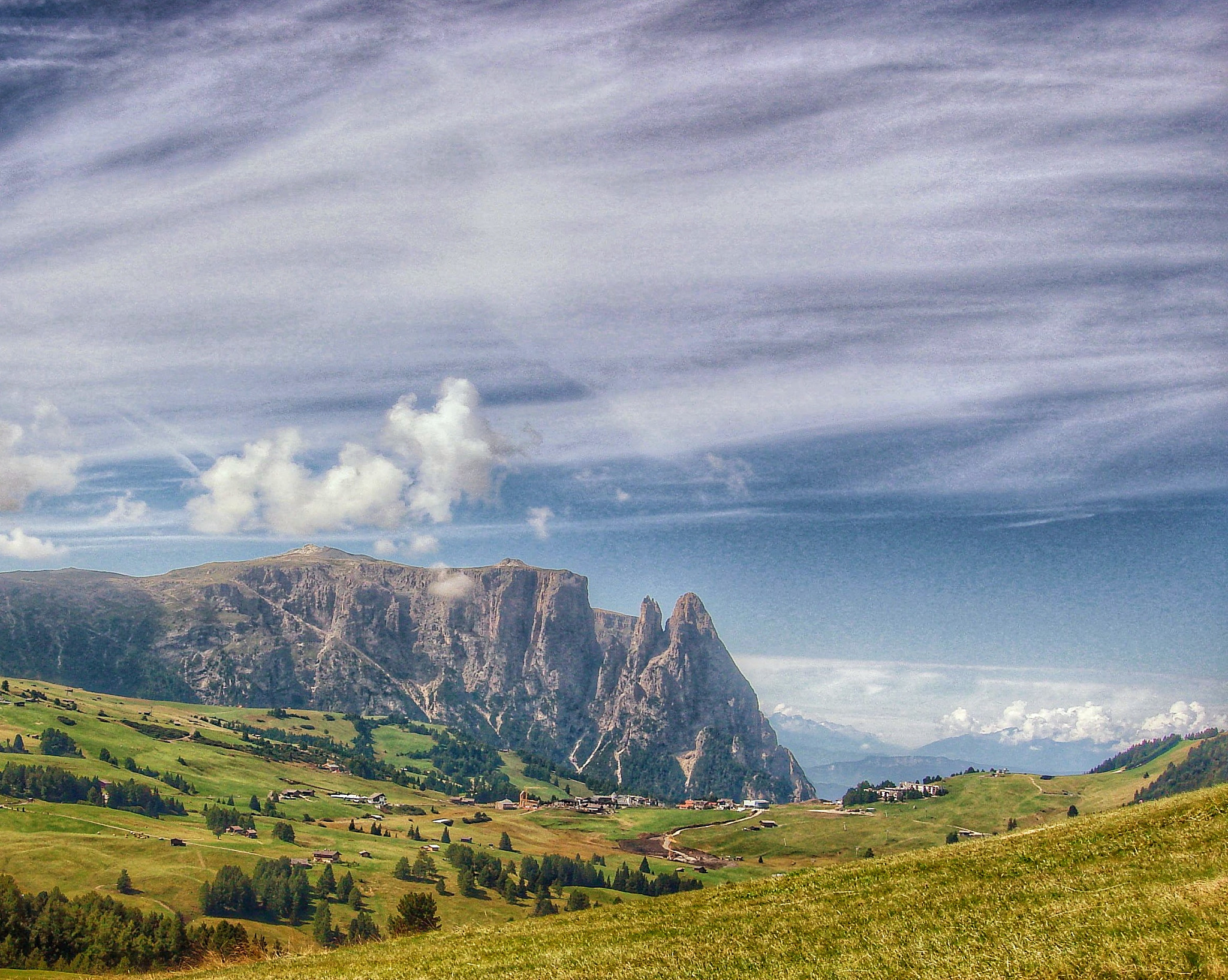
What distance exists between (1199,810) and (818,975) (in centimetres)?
2683

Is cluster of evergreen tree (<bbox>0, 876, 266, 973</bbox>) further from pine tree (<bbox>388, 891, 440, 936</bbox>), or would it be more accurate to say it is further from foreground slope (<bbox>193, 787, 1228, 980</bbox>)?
foreground slope (<bbox>193, 787, 1228, 980</bbox>)

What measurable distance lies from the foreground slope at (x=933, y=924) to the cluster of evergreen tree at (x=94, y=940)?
30.0m

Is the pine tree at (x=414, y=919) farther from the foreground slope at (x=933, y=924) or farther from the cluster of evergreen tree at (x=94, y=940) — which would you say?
the foreground slope at (x=933, y=924)

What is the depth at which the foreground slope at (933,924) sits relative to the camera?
23922mm

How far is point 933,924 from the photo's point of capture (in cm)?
2998

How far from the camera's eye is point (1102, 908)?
2745 cm

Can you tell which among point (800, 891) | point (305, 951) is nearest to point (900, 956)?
point (800, 891)

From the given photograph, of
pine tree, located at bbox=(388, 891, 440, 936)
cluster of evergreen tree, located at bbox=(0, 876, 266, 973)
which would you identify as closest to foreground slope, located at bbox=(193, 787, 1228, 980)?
pine tree, located at bbox=(388, 891, 440, 936)

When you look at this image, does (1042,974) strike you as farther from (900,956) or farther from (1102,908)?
(1102,908)

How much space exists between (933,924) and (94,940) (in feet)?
581

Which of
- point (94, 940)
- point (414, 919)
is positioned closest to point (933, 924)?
point (414, 919)

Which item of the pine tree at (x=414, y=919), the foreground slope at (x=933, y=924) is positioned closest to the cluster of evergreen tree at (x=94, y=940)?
the pine tree at (x=414, y=919)

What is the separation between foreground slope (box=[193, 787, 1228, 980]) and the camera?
2392 centimetres

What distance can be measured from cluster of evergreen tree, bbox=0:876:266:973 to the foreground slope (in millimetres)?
30032
